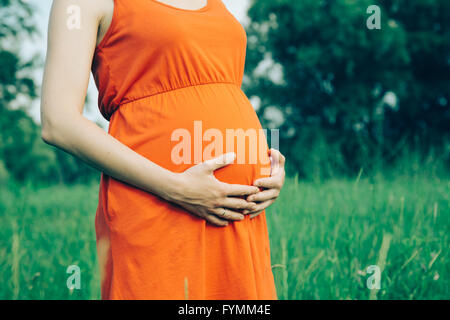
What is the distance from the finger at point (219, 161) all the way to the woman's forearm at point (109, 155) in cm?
10

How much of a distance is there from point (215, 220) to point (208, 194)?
0.09 metres

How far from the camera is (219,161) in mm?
1062

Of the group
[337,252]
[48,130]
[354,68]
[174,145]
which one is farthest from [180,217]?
[354,68]

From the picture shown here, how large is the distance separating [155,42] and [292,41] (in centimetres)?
2033

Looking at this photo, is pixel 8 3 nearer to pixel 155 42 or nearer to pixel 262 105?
pixel 155 42

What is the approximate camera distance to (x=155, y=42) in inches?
41.1

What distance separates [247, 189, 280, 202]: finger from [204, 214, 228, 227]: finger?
0.37ft

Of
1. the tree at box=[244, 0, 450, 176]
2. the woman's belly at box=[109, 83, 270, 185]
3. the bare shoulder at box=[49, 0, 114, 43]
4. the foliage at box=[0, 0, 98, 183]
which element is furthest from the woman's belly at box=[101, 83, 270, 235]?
the tree at box=[244, 0, 450, 176]

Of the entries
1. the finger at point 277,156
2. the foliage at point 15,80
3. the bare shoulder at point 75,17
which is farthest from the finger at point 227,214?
the foliage at point 15,80

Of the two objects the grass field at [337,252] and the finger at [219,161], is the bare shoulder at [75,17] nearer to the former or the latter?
the finger at [219,161]

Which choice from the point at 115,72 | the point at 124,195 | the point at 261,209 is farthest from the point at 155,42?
the point at 261,209

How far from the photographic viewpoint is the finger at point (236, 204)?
1.04 metres

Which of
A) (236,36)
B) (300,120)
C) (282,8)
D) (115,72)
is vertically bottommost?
(115,72)
